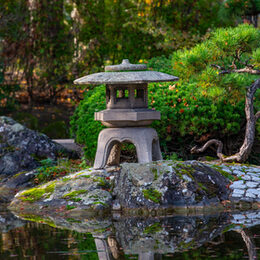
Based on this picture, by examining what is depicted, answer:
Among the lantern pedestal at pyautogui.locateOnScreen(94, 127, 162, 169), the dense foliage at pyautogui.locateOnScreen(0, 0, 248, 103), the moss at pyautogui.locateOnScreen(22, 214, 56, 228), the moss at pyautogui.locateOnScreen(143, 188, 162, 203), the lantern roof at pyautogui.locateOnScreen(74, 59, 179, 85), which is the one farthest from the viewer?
the dense foliage at pyautogui.locateOnScreen(0, 0, 248, 103)

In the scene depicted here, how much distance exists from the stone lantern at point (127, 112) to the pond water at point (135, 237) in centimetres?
162

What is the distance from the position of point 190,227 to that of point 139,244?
1.01 m

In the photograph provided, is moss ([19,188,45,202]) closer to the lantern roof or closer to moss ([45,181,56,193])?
moss ([45,181,56,193])

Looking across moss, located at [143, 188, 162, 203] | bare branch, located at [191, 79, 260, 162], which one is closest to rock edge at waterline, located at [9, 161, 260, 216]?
moss, located at [143, 188, 162, 203]

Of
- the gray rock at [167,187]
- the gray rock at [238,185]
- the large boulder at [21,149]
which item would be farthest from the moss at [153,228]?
the large boulder at [21,149]

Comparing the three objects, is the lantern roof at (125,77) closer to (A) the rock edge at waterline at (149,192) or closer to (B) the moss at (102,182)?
(A) the rock edge at waterline at (149,192)

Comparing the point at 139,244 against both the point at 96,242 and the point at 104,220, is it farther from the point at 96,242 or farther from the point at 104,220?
→ the point at 104,220

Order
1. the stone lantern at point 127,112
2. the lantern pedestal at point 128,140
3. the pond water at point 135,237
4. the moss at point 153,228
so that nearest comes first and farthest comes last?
1. the pond water at point 135,237
2. the moss at point 153,228
3. the stone lantern at point 127,112
4. the lantern pedestal at point 128,140

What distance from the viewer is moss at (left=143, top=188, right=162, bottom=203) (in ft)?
25.3

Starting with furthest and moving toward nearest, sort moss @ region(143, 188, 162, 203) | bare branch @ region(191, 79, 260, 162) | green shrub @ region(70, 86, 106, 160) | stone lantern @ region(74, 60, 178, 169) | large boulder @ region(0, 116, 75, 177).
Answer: large boulder @ region(0, 116, 75, 177)
green shrub @ region(70, 86, 106, 160)
bare branch @ region(191, 79, 260, 162)
stone lantern @ region(74, 60, 178, 169)
moss @ region(143, 188, 162, 203)

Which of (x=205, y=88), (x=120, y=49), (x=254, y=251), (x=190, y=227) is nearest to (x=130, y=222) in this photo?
(x=190, y=227)

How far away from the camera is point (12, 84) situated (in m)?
15.9

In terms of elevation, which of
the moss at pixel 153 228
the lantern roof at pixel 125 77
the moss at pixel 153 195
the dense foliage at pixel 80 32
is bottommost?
the moss at pixel 153 228

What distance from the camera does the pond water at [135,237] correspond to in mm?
5359
